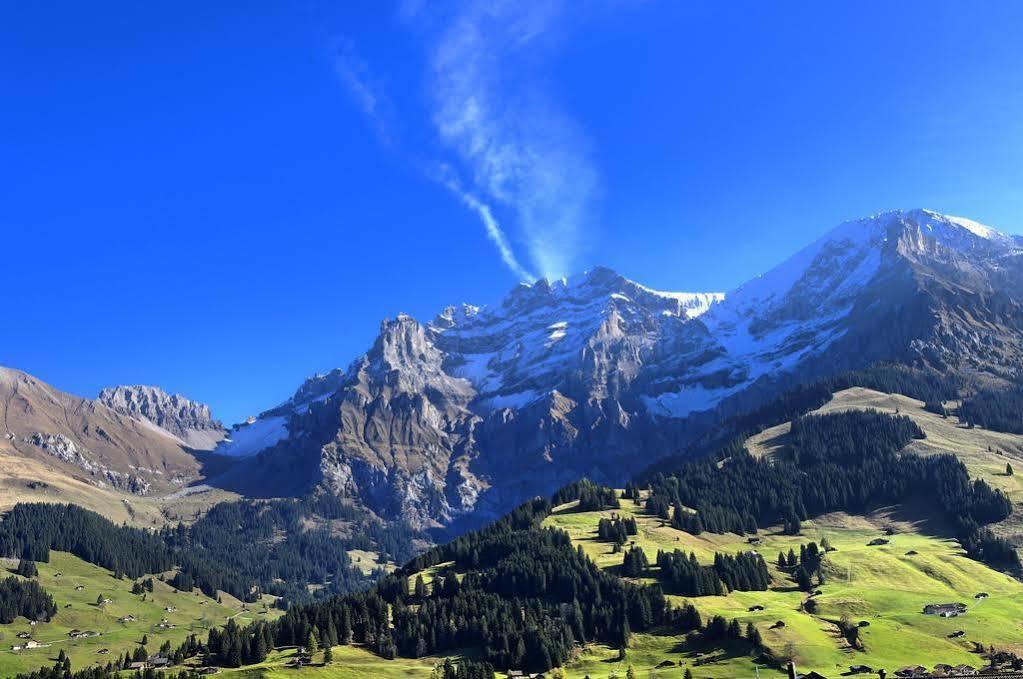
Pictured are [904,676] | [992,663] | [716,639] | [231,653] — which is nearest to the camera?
[904,676]

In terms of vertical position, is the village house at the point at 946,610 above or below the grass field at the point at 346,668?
below

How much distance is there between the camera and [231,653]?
186000 mm

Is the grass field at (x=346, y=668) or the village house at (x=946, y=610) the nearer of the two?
the grass field at (x=346, y=668)

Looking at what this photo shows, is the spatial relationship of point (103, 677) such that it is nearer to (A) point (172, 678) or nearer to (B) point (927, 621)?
(A) point (172, 678)

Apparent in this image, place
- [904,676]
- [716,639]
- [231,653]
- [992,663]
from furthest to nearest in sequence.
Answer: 1. [231,653]
2. [716,639]
3. [992,663]
4. [904,676]

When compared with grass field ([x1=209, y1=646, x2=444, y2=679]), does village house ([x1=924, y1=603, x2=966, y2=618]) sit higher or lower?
lower

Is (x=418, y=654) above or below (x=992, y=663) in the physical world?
above

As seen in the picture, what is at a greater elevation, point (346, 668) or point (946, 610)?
point (346, 668)

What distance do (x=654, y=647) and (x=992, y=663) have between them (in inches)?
2493

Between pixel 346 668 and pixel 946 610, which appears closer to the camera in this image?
pixel 346 668

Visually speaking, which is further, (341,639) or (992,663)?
(341,639)

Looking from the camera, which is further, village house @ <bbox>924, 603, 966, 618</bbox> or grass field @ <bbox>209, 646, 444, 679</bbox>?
village house @ <bbox>924, 603, 966, 618</bbox>

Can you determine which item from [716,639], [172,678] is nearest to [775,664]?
[716,639]

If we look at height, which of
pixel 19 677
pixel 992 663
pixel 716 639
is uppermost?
pixel 19 677
